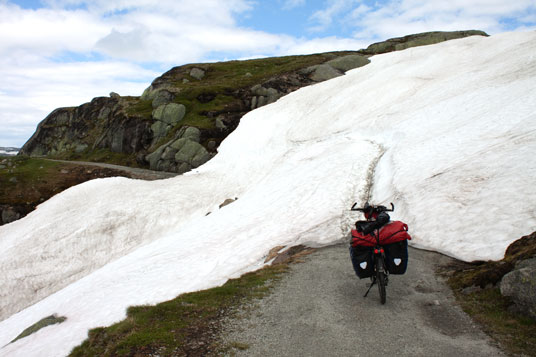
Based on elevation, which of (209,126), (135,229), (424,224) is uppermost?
(209,126)

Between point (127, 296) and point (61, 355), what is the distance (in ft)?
22.6

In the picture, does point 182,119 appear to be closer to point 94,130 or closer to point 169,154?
point 169,154

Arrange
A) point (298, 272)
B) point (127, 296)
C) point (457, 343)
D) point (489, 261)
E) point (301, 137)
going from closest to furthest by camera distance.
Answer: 1. point (457, 343)
2. point (489, 261)
3. point (298, 272)
4. point (127, 296)
5. point (301, 137)

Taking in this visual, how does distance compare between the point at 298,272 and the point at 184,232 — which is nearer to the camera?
the point at 298,272

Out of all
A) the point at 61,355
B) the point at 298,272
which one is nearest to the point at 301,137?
the point at 298,272

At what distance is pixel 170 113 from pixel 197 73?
44.8m

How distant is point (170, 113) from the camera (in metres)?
75.3

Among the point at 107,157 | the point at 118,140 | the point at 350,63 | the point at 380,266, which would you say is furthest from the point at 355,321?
the point at 118,140

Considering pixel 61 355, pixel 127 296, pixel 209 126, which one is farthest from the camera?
pixel 209 126

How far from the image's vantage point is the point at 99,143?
3374 inches

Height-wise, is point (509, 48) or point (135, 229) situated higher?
point (509, 48)

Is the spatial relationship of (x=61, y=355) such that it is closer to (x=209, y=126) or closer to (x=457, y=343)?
(x=457, y=343)

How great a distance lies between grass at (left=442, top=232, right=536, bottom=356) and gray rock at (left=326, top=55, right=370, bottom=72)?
67.7 metres

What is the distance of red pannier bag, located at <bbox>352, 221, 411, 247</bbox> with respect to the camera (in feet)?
35.1
